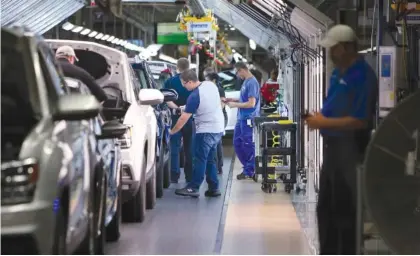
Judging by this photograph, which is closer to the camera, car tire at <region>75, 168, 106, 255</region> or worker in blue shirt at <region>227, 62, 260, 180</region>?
car tire at <region>75, 168, 106, 255</region>

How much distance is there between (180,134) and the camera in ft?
60.4

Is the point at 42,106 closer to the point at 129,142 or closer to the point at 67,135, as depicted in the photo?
the point at 67,135

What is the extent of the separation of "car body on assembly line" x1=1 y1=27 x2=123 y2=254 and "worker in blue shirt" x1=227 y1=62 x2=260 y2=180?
34.6 ft

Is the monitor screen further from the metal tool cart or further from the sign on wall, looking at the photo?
the metal tool cart

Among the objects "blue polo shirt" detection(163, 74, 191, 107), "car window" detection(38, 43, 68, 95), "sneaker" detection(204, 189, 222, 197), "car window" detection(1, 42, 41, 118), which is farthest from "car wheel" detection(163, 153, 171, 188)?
"car window" detection(1, 42, 41, 118)

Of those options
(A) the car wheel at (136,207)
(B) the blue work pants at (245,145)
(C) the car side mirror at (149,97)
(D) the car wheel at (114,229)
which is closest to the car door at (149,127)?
(C) the car side mirror at (149,97)

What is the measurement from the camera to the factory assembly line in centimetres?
724

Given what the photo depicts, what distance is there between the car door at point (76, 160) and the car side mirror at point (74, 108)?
145 millimetres

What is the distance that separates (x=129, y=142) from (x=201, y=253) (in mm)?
2034

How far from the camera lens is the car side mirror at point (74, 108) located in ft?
24.1

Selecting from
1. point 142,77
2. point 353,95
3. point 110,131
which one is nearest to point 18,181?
point 110,131

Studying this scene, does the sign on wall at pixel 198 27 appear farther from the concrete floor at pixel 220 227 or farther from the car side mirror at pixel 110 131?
the car side mirror at pixel 110 131

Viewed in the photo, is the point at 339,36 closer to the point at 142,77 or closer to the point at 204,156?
the point at 204,156

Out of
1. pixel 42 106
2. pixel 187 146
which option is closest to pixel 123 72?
pixel 187 146
